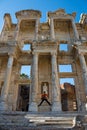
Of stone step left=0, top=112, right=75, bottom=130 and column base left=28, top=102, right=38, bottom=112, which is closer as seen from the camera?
stone step left=0, top=112, right=75, bottom=130

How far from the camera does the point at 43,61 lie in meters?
18.9

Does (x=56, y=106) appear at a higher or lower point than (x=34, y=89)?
lower

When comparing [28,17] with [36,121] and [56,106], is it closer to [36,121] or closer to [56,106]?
[56,106]

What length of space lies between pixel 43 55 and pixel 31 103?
6.42 meters

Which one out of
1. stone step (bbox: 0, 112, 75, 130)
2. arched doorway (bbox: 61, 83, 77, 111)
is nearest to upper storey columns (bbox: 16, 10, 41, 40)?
arched doorway (bbox: 61, 83, 77, 111)

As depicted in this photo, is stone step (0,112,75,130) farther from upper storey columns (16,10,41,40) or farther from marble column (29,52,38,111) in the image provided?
upper storey columns (16,10,41,40)

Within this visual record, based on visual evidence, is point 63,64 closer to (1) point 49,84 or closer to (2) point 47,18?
(1) point 49,84

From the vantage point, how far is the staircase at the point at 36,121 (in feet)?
28.8

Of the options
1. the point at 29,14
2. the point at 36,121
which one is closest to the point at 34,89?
the point at 36,121

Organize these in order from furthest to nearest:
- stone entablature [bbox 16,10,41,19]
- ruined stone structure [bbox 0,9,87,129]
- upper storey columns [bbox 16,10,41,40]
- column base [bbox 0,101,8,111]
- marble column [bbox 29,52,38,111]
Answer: stone entablature [bbox 16,10,41,19] < upper storey columns [bbox 16,10,41,40] < ruined stone structure [bbox 0,9,87,129] < marble column [bbox 29,52,38,111] < column base [bbox 0,101,8,111]

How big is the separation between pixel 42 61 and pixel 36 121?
9803mm

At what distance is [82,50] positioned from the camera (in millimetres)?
16844

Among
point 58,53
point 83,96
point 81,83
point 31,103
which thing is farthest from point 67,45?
point 31,103

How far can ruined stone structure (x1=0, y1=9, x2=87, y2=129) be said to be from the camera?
48.8ft
